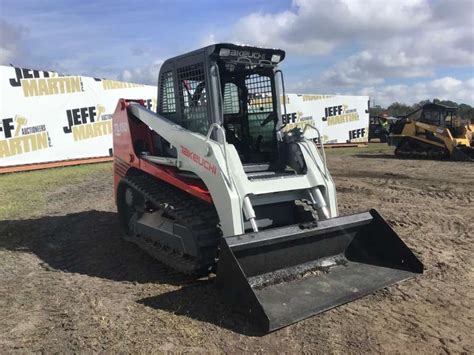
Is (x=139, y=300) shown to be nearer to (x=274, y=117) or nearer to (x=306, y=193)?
(x=306, y=193)

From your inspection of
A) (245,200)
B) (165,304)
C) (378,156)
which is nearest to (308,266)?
(245,200)

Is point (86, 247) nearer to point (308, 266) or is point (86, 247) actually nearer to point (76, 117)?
point (308, 266)

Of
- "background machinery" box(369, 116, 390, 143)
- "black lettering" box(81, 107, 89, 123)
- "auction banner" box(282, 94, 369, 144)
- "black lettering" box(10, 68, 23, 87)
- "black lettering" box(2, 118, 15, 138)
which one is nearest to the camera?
"black lettering" box(2, 118, 15, 138)

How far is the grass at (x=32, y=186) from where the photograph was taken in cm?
835

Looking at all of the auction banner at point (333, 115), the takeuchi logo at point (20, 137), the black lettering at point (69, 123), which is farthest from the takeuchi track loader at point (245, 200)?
the auction banner at point (333, 115)

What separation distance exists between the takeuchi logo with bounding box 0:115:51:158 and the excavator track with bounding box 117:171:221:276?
34.1 ft

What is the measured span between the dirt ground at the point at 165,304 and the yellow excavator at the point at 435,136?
999 cm

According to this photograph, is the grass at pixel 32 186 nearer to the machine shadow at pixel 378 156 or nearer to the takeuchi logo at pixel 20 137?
the takeuchi logo at pixel 20 137

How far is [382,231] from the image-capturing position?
4.77 metres

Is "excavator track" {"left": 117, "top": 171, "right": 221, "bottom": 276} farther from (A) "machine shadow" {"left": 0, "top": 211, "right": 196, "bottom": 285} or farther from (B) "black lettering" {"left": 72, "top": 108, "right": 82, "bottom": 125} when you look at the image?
(B) "black lettering" {"left": 72, "top": 108, "right": 82, "bottom": 125}

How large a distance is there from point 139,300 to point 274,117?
2.70 m

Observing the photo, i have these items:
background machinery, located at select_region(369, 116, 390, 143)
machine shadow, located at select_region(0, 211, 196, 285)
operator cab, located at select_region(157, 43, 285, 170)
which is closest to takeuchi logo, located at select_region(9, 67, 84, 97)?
machine shadow, located at select_region(0, 211, 196, 285)

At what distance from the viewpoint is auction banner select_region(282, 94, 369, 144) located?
23.9 m

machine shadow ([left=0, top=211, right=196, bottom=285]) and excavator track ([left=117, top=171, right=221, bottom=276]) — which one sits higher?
excavator track ([left=117, top=171, right=221, bottom=276])
